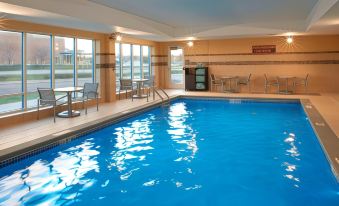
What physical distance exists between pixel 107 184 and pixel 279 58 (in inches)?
436

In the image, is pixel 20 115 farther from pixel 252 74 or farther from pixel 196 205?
pixel 252 74

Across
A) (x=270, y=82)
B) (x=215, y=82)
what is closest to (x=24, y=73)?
(x=215, y=82)

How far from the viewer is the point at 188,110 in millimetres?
9750

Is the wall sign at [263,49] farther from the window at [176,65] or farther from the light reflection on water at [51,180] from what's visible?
the light reflection on water at [51,180]

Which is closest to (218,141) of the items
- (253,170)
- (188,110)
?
(253,170)

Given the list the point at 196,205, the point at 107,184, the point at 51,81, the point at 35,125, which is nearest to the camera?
the point at 196,205

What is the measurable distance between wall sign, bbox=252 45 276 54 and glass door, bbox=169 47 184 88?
11.1 feet

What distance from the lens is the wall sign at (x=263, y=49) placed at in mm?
13281

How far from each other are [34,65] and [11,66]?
0.68m

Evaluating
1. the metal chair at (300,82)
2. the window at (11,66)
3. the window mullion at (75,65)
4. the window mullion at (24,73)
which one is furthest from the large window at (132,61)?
the metal chair at (300,82)

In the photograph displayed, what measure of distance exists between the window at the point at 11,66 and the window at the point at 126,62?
200 inches

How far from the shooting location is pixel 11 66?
23.7ft

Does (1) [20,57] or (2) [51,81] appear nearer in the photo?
(1) [20,57]

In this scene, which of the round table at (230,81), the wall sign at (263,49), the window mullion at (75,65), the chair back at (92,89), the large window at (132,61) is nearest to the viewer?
the chair back at (92,89)
